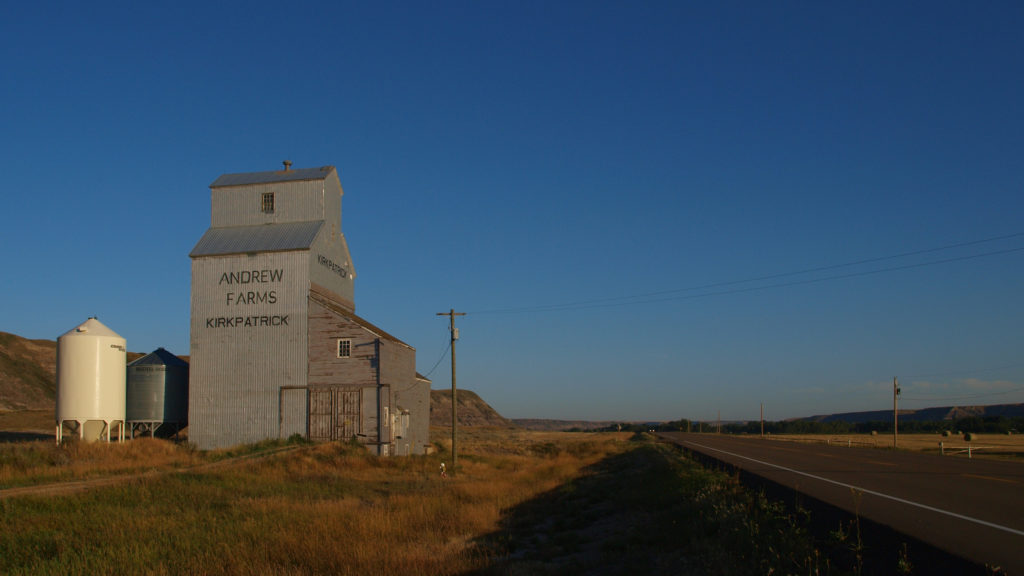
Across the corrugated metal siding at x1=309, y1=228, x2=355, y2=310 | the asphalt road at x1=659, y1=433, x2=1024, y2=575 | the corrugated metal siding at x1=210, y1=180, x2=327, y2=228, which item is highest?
the corrugated metal siding at x1=210, y1=180, x2=327, y2=228

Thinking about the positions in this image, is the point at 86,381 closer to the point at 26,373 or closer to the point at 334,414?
the point at 334,414

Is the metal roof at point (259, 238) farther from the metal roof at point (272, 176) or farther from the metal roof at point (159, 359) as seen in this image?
the metal roof at point (159, 359)

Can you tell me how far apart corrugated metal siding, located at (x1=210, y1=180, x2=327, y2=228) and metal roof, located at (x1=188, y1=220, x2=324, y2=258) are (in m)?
0.44

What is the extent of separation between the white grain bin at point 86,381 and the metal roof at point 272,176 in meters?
10.1

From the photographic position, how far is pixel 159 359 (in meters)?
39.1

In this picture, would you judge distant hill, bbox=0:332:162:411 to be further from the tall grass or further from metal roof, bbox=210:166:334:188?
the tall grass

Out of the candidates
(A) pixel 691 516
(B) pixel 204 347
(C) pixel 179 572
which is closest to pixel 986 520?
(A) pixel 691 516

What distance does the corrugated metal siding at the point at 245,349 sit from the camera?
118ft

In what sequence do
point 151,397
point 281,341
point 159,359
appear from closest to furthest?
point 281,341 → point 151,397 → point 159,359

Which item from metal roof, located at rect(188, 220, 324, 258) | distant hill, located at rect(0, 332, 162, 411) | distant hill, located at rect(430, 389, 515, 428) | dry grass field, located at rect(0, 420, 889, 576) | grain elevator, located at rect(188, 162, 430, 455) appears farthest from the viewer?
distant hill, located at rect(430, 389, 515, 428)

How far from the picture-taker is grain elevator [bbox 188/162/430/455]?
3531 centimetres

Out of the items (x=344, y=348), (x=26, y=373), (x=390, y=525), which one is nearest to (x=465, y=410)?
(x=26, y=373)

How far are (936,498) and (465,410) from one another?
14083 centimetres

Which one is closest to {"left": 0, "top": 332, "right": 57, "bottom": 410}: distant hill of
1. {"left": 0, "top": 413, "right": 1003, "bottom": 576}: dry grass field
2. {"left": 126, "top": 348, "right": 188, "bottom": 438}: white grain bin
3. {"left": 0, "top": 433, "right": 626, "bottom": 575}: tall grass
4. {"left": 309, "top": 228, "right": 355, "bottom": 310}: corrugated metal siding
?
{"left": 126, "top": 348, "right": 188, "bottom": 438}: white grain bin
